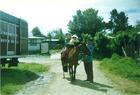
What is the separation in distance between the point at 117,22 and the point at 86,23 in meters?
28.2

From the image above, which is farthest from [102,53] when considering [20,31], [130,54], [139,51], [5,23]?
[5,23]

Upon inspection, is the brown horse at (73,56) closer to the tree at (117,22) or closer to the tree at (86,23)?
the tree at (86,23)

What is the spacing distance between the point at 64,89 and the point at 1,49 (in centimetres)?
571

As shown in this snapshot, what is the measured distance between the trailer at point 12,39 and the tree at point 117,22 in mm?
81860

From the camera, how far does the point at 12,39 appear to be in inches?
903

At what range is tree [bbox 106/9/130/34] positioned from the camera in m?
108

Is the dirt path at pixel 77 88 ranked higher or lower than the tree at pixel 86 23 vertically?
lower

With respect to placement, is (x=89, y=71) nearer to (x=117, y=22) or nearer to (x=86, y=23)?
(x=86, y=23)

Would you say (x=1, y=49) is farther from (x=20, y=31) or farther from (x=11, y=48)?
(x=20, y=31)

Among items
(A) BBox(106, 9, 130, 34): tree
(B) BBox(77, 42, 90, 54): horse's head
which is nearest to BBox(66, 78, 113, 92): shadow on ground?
(B) BBox(77, 42, 90, 54): horse's head

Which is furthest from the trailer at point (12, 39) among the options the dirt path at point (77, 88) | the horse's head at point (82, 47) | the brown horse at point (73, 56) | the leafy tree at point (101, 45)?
the leafy tree at point (101, 45)

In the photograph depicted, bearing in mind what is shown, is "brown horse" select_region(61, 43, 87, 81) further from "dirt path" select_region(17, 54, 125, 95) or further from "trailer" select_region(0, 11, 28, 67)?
"trailer" select_region(0, 11, 28, 67)

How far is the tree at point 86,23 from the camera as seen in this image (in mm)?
83000

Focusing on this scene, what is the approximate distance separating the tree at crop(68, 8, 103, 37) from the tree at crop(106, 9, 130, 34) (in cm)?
1693
